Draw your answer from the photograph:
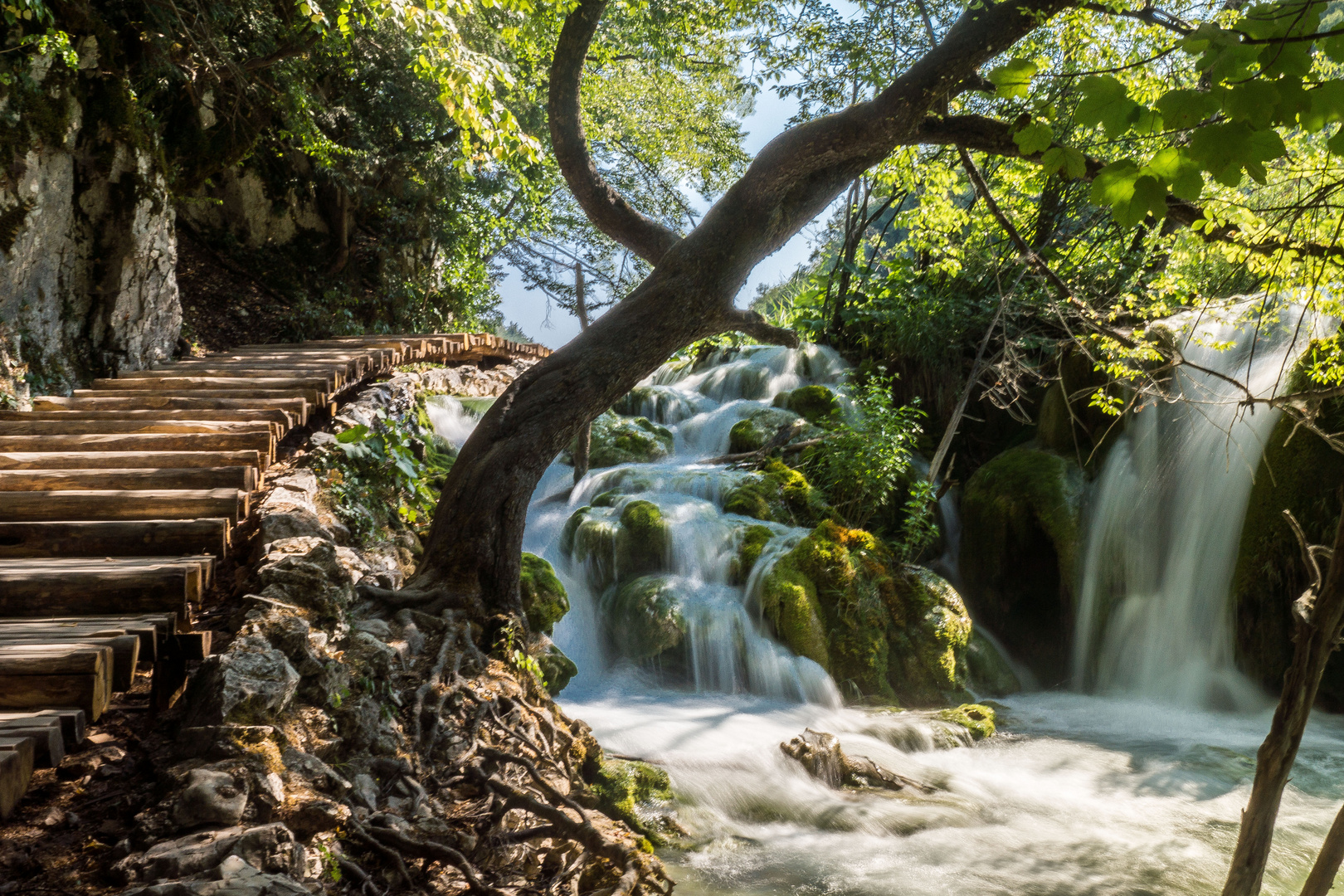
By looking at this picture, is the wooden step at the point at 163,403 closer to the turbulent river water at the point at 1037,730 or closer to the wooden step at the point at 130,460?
the wooden step at the point at 130,460

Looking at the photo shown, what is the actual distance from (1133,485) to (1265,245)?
19.7 feet

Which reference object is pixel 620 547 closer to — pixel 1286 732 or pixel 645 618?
pixel 645 618

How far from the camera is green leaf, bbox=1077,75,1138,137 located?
1402 millimetres

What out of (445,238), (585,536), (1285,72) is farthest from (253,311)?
(1285,72)

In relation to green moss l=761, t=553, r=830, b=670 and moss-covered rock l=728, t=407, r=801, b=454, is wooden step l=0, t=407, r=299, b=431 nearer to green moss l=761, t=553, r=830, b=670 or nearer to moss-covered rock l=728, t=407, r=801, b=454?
green moss l=761, t=553, r=830, b=670

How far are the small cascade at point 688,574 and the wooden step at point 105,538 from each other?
13.6ft

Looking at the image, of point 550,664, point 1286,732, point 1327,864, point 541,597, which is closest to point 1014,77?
point 1286,732

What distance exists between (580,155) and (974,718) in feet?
19.1

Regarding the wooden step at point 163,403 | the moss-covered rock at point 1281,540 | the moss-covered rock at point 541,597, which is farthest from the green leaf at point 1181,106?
the moss-covered rock at point 1281,540

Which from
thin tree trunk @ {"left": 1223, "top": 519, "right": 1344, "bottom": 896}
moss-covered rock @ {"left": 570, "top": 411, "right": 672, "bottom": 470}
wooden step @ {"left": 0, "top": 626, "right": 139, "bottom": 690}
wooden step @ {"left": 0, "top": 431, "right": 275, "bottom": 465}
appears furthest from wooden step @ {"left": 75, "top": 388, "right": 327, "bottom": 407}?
thin tree trunk @ {"left": 1223, "top": 519, "right": 1344, "bottom": 896}

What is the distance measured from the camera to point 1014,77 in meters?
1.68

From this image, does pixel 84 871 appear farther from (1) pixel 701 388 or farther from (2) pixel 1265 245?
(1) pixel 701 388

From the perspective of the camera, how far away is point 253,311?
980cm

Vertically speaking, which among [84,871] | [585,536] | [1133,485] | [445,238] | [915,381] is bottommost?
[84,871]
